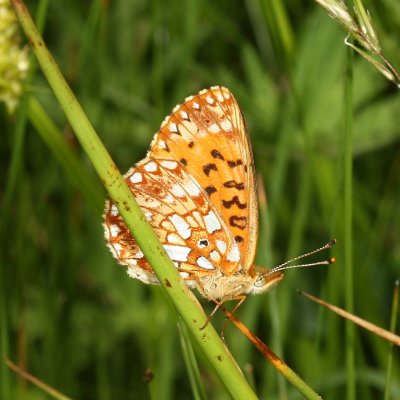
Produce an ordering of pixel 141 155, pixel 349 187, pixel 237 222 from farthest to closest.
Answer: pixel 141 155 → pixel 237 222 → pixel 349 187

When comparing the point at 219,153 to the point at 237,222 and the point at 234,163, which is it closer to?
the point at 234,163

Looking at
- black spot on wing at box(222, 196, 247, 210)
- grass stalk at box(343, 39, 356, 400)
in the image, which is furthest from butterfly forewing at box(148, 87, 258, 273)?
grass stalk at box(343, 39, 356, 400)

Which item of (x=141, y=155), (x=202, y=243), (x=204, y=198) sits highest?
(x=141, y=155)

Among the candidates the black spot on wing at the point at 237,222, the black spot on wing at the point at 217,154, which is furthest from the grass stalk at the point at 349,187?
the black spot on wing at the point at 217,154

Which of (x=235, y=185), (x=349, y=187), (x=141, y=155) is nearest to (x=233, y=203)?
(x=235, y=185)

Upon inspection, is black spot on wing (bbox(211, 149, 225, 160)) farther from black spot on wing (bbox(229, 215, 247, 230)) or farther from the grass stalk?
the grass stalk

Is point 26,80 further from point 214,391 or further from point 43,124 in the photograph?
point 214,391

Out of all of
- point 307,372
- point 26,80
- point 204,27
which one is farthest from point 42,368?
point 204,27
